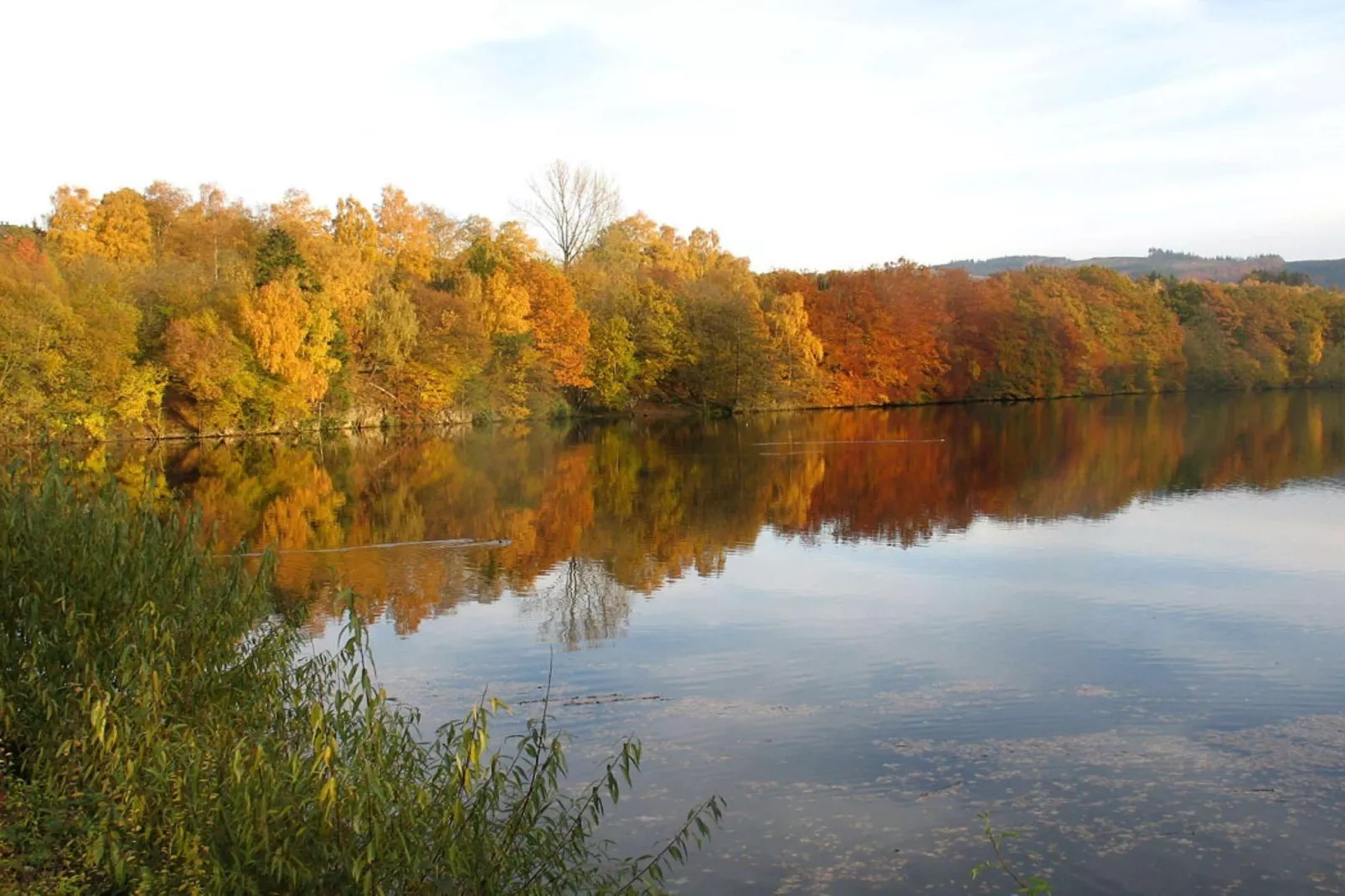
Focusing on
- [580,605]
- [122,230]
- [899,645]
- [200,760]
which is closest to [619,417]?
[122,230]

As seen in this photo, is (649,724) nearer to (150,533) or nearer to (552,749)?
(150,533)

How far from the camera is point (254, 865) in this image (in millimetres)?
4816

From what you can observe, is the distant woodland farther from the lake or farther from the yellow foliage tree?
the lake

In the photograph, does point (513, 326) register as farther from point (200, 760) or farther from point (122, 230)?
point (200, 760)

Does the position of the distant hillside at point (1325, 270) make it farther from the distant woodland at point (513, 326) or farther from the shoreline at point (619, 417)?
the shoreline at point (619, 417)

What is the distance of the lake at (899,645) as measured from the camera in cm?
739

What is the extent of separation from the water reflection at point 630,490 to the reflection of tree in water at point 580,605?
5 cm

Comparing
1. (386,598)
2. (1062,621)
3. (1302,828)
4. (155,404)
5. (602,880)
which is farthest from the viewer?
(155,404)

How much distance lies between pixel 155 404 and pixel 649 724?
3637 centimetres

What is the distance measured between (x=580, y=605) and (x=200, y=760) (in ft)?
30.0

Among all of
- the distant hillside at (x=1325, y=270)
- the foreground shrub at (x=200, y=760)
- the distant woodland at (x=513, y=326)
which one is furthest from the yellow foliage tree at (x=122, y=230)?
A: the distant hillside at (x=1325, y=270)

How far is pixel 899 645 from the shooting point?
39.3ft

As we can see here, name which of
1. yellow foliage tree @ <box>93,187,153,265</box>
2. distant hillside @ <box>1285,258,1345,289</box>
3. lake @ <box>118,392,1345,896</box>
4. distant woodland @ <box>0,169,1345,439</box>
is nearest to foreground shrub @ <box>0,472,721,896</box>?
lake @ <box>118,392,1345,896</box>

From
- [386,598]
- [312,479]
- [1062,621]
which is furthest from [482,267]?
[1062,621]
